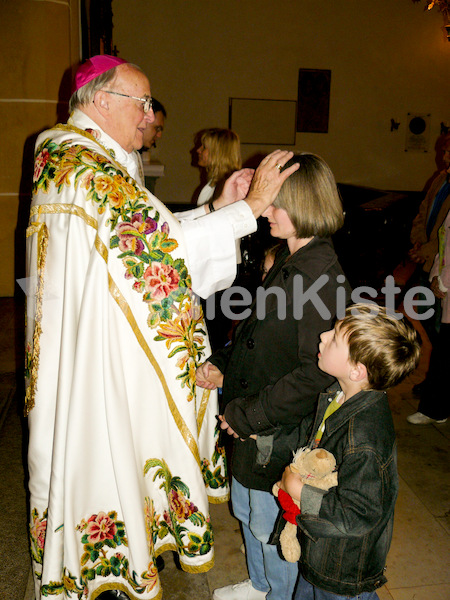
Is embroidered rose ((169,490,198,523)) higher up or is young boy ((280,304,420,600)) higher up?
young boy ((280,304,420,600))

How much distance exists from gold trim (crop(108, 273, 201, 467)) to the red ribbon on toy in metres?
0.36

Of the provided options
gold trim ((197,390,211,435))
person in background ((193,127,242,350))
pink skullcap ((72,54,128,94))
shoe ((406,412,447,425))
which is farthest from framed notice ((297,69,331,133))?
gold trim ((197,390,211,435))

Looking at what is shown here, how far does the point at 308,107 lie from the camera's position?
9609 millimetres

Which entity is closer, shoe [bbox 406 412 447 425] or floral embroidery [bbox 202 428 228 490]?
floral embroidery [bbox 202 428 228 490]

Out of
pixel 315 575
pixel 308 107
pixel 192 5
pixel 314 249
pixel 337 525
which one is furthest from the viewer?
pixel 308 107

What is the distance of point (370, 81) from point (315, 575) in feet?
31.9

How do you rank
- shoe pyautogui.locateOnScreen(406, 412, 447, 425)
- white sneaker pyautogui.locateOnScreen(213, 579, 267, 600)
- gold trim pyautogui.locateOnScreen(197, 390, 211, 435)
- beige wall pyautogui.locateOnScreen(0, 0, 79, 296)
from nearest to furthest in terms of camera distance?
white sneaker pyautogui.locateOnScreen(213, 579, 267, 600)
gold trim pyautogui.locateOnScreen(197, 390, 211, 435)
shoe pyautogui.locateOnScreen(406, 412, 447, 425)
beige wall pyautogui.locateOnScreen(0, 0, 79, 296)

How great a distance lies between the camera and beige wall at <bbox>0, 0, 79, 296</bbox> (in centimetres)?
473

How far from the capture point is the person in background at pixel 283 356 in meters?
1.46

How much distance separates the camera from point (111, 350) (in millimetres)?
1532

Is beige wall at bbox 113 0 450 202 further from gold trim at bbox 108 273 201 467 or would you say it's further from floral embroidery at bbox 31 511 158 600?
floral embroidery at bbox 31 511 158 600

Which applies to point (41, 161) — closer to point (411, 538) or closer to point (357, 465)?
point (357, 465)

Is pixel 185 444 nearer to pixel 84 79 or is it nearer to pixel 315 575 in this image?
pixel 315 575

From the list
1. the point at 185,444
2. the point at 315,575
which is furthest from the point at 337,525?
the point at 185,444
